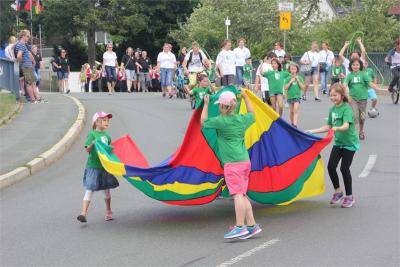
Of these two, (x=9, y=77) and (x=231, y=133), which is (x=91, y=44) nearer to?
(x=9, y=77)

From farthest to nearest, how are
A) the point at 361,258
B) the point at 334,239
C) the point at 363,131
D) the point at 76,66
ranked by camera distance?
the point at 76,66 < the point at 363,131 < the point at 334,239 < the point at 361,258

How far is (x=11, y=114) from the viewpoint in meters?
18.4

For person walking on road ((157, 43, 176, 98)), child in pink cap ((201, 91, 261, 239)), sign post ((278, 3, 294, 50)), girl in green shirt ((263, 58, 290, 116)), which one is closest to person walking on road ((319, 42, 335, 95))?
sign post ((278, 3, 294, 50))

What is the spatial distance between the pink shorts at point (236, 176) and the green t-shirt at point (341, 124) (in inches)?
73.9

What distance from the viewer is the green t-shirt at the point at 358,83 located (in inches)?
575

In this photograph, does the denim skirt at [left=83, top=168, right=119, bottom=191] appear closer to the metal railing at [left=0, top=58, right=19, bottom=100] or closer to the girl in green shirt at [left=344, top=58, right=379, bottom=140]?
the girl in green shirt at [left=344, top=58, right=379, bottom=140]

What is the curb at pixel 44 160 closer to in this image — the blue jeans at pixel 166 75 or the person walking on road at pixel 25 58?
the person walking on road at pixel 25 58

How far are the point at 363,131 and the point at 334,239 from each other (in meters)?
8.82

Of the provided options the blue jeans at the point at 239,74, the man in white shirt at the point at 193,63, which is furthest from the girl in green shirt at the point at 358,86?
the blue jeans at the point at 239,74

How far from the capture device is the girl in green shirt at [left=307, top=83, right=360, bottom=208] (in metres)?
9.36

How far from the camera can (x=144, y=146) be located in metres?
15.1

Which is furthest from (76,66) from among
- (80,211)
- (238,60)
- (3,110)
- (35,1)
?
(80,211)

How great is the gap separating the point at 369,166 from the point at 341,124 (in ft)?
10.6

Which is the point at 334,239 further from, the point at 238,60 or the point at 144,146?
the point at 238,60
